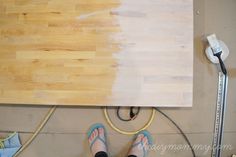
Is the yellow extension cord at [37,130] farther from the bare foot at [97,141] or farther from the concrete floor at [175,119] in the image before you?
the bare foot at [97,141]

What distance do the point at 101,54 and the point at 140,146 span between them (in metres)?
0.46

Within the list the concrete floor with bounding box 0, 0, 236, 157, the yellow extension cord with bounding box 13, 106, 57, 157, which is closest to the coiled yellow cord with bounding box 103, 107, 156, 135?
the concrete floor with bounding box 0, 0, 236, 157

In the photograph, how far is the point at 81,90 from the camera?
1074mm

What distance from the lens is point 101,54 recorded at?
1.08 meters

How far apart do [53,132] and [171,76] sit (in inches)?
25.0

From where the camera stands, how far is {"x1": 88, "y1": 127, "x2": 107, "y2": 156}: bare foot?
110 centimetres

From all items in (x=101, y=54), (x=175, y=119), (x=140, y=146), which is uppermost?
(x=101, y=54)

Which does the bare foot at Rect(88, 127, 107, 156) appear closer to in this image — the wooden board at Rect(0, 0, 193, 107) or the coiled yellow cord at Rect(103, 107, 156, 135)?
the coiled yellow cord at Rect(103, 107, 156, 135)

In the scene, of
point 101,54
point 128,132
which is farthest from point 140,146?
point 101,54

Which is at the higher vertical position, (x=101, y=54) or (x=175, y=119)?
(x=101, y=54)

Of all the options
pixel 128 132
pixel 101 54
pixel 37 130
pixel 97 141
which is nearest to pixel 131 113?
pixel 128 132

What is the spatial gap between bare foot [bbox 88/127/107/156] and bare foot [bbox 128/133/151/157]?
13 centimetres

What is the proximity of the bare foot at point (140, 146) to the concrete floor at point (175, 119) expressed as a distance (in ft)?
0.14

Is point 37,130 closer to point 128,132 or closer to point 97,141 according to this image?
point 97,141
